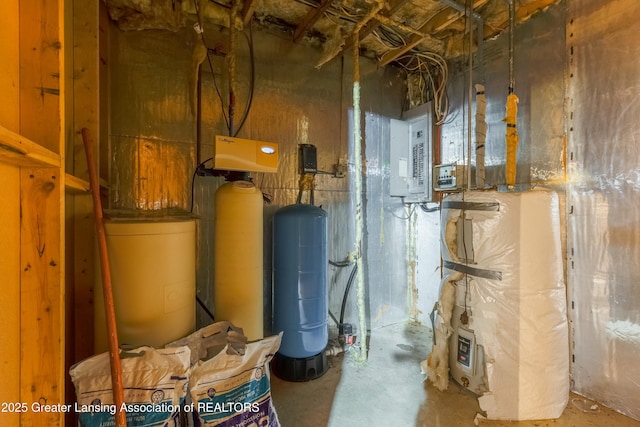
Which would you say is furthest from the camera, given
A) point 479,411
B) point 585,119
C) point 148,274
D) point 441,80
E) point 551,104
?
point 441,80

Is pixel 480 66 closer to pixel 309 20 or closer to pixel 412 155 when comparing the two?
pixel 412 155

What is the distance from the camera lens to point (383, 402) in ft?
5.54

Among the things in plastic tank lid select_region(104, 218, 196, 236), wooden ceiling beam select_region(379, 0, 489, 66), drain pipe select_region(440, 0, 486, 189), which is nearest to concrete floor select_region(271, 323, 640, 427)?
plastic tank lid select_region(104, 218, 196, 236)

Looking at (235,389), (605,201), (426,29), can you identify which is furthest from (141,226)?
(605,201)

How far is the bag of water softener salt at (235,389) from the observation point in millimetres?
1103

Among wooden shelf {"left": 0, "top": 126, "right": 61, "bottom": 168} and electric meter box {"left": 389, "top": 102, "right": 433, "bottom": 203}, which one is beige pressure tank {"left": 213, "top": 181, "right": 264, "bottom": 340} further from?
electric meter box {"left": 389, "top": 102, "right": 433, "bottom": 203}

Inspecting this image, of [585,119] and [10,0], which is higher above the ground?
[10,0]

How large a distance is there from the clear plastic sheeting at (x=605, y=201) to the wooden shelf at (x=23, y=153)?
257 cm

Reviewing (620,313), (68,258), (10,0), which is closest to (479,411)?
(620,313)

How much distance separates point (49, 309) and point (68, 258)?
1.79 ft

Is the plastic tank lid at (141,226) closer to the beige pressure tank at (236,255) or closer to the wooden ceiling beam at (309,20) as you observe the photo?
the beige pressure tank at (236,255)

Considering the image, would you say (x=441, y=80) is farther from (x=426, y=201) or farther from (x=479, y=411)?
(x=479, y=411)

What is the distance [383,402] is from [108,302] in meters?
1.55

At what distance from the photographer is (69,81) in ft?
4.47
